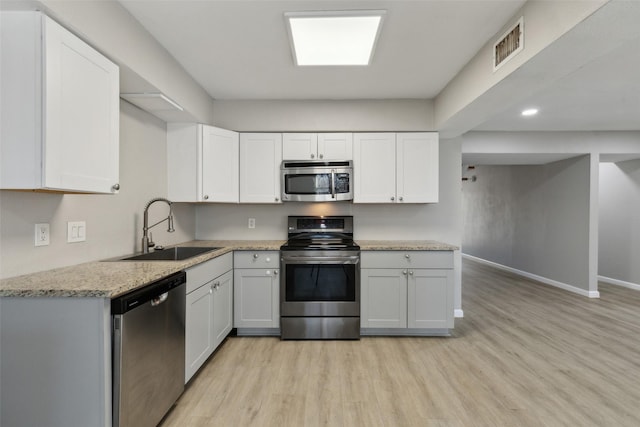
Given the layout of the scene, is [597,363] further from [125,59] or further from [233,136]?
[125,59]

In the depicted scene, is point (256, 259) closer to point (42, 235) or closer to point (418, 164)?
point (42, 235)

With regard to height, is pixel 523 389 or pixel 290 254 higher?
pixel 290 254

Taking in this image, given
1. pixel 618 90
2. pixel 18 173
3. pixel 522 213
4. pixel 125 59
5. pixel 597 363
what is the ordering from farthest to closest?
1. pixel 522 213
2. pixel 618 90
3. pixel 597 363
4. pixel 125 59
5. pixel 18 173

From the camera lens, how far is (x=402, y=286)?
9.97 ft

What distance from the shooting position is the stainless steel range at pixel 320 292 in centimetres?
298

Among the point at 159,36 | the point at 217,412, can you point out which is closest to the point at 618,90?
the point at 159,36

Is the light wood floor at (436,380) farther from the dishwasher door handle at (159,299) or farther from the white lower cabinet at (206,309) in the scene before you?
the dishwasher door handle at (159,299)

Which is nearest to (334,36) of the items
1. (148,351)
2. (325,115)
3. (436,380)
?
(325,115)

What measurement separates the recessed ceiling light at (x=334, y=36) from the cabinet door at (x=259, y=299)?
1.95 m

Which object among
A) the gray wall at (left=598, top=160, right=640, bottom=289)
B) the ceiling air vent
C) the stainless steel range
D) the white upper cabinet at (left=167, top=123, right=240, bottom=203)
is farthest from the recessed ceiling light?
the gray wall at (left=598, top=160, right=640, bottom=289)

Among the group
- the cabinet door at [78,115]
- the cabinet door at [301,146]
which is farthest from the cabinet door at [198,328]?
the cabinet door at [301,146]

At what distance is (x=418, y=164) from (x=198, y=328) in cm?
260

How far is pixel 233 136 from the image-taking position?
10.8 feet

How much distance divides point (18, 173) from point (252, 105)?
7.88 feet
